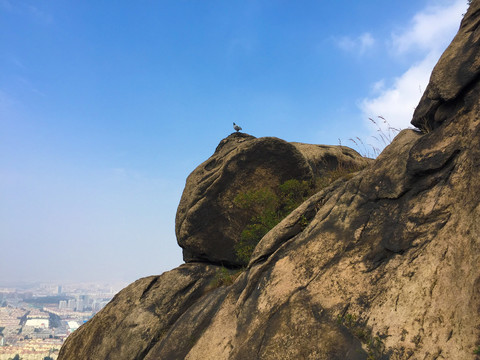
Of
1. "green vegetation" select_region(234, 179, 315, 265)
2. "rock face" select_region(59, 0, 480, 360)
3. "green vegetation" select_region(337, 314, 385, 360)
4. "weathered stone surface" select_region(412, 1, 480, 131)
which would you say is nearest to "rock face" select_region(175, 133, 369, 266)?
"green vegetation" select_region(234, 179, 315, 265)

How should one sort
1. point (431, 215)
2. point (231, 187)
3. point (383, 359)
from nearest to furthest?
point (383, 359) < point (431, 215) < point (231, 187)

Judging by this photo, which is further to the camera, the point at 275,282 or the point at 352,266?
the point at 275,282

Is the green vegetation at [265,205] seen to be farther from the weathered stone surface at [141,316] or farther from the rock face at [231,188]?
the weathered stone surface at [141,316]

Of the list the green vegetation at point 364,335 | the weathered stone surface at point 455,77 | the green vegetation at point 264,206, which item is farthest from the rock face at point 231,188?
the green vegetation at point 364,335

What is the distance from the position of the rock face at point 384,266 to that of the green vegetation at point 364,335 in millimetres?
21

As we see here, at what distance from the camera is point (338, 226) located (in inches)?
406

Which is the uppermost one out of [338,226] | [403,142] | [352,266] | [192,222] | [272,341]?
[192,222]

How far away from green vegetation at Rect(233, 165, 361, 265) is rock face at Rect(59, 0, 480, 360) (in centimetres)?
327

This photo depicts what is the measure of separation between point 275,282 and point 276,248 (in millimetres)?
1460

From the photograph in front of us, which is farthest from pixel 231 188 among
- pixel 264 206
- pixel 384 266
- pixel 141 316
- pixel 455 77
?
pixel 455 77

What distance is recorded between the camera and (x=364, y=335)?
305 inches

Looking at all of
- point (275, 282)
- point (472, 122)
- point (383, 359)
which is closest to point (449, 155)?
point (472, 122)

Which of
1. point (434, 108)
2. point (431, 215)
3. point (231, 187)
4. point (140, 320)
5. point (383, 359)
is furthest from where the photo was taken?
point (231, 187)

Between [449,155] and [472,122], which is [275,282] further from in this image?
[472,122]
